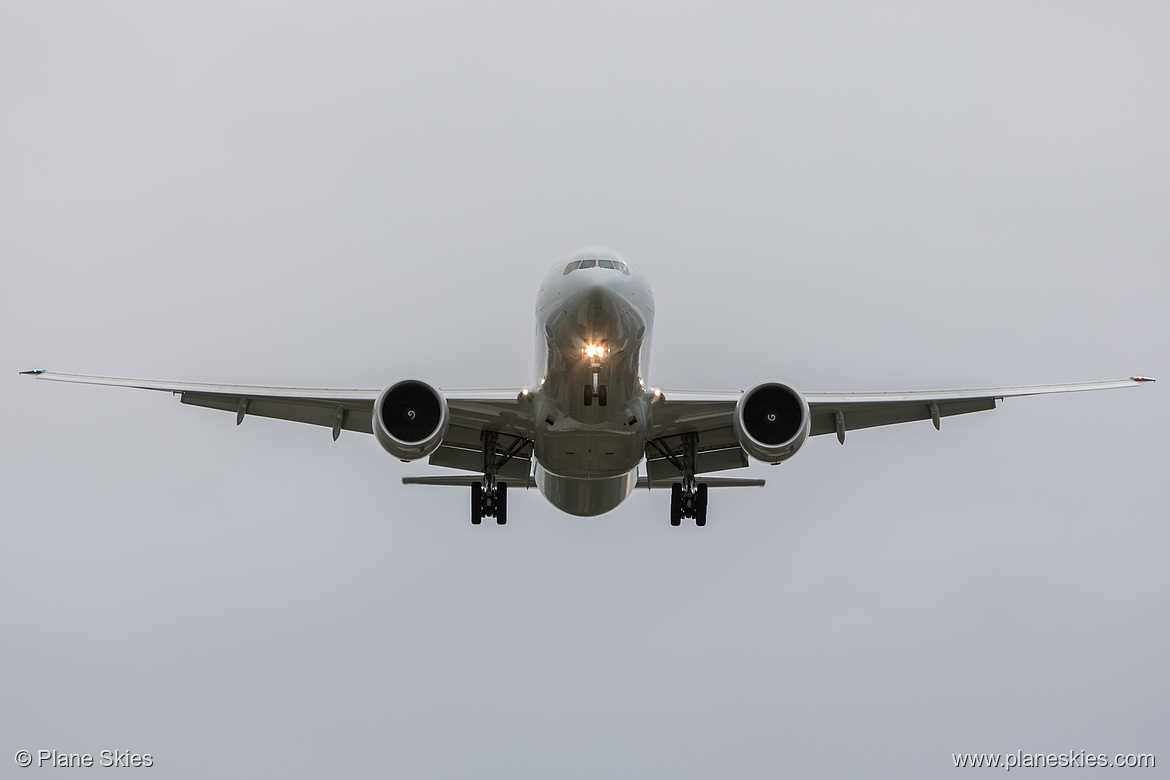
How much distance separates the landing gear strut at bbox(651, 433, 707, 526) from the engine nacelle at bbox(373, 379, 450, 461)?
611cm

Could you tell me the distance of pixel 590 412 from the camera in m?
18.1

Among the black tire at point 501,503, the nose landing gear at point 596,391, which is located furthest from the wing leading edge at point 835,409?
the black tire at point 501,503

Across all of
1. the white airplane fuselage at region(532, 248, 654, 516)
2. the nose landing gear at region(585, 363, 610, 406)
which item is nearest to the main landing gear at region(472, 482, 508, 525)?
the white airplane fuselage at region(532, 248, 654, 516)

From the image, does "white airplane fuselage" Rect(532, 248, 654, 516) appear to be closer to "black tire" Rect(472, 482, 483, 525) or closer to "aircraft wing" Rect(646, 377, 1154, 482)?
"aircraft wing" Rect(646, 377, 1154, 482)

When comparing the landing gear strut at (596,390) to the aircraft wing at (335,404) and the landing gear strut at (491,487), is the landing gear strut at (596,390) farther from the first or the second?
the landing gear strut at (491,487)

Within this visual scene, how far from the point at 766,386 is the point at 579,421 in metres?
3.33

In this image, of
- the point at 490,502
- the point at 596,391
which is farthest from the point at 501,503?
the point at 596,391

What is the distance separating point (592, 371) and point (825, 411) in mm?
6090

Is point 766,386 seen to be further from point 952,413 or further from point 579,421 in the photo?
point 952,413

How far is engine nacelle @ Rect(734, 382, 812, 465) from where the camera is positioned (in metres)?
18.0

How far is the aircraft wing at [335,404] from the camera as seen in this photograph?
19500mm

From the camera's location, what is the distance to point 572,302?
16.7m

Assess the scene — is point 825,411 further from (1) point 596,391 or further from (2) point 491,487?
(2) point 491,487

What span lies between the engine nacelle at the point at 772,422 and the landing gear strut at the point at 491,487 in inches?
222
